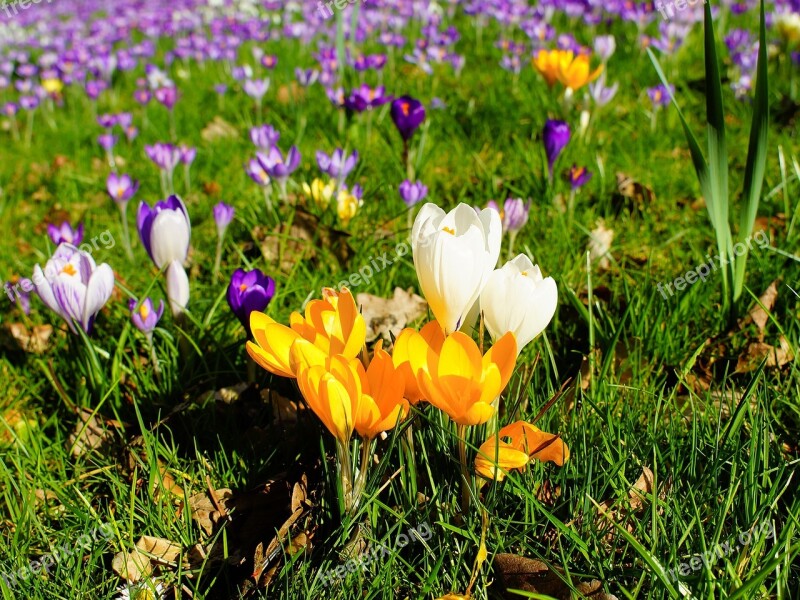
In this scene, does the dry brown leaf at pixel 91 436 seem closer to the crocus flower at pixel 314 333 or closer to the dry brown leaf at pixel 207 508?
the dry brown leaf at pixel 207 508

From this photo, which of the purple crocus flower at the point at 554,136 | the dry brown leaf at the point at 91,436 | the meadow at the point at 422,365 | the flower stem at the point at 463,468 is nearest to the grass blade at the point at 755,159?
the meadow at the point at 422,365

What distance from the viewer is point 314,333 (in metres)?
1.27

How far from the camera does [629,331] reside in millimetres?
1995

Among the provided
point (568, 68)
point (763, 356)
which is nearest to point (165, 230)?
point (763, 356)

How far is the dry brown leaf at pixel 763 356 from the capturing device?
1.87m

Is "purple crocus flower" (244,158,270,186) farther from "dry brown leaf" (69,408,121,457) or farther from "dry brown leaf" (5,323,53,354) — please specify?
"dry brown leaf" (69,408,121,457)

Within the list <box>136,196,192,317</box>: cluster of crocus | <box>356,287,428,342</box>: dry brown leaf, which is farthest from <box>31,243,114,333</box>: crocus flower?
<box>356,287,428,342</box>: dry brown leaf

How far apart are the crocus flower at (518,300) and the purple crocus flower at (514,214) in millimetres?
1013

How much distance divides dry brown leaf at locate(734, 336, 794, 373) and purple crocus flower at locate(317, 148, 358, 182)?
1.43 metres

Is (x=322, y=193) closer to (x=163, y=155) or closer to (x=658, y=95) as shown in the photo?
(x=163, y=155)

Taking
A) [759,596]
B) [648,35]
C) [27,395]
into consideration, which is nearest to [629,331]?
[759,596]

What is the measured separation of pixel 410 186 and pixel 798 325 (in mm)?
1228

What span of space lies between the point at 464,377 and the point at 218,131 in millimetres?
3452

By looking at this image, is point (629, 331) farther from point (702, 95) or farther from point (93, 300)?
point (702, 95)
